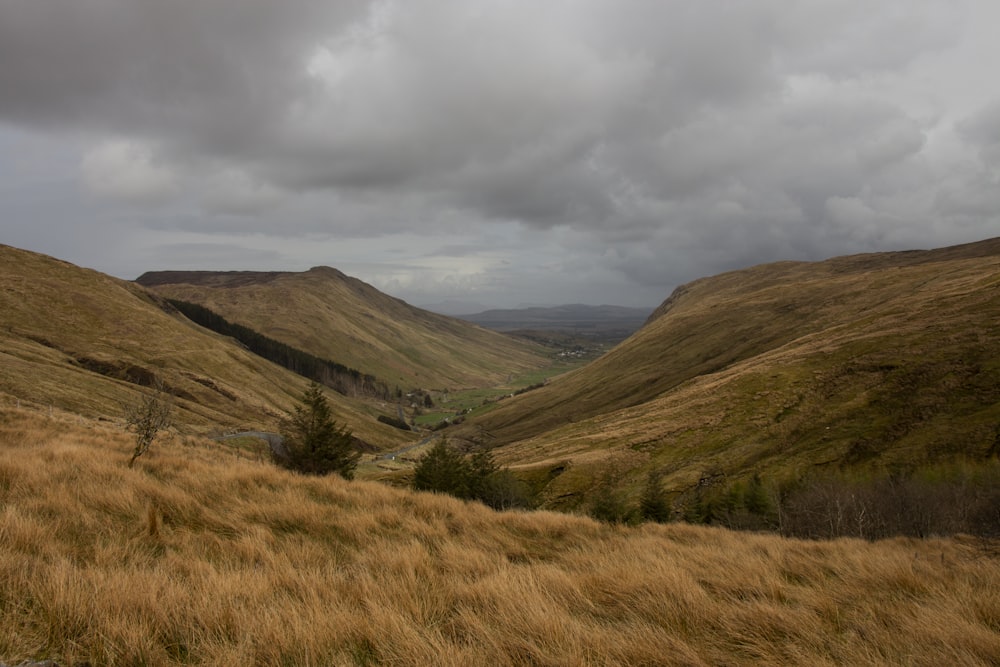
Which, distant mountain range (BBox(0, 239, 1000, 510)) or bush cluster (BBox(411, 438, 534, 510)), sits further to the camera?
distant mountain range (BBox(0, 239, 1000, 510))

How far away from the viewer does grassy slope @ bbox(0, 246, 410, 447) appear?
7244cm

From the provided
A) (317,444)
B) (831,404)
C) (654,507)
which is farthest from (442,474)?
(831,404)

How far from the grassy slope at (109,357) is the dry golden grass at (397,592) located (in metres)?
74.7

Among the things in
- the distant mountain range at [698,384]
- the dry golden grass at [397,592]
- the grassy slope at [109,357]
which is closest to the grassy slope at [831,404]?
the distant mountain range at [698,384]

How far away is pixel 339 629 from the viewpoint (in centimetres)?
405

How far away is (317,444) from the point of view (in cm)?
3003

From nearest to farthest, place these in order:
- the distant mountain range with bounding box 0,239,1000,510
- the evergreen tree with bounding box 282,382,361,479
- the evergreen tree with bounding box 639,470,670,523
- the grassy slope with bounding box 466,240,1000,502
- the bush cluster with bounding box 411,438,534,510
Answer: the evergreen tree with bounding box 282,382,361,479, the bush cluster with bounding box 411,438,534,510, the evergreen tree with bounding box 639,470,670,523, the grassy slope with bounding box 466,240,1000,502, the distant mountain range with bounding box 0,239,1000,510

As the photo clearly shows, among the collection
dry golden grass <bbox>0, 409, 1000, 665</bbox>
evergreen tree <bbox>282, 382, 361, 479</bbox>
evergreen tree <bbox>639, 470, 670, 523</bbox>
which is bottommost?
evergreen tree <bbox>639, 470, 670, 523</bbox>

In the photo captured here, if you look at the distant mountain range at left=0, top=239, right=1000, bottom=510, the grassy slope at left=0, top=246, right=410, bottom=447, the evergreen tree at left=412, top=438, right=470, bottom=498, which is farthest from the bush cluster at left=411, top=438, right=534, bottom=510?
the grassy slope at left=0, top=246, right=410, bottom=447

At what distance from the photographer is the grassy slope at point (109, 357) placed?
72.4 m

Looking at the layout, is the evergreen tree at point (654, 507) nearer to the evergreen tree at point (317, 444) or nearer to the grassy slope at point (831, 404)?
the grassy slope at point (831, 404)

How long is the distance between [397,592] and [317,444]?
90.1 feet

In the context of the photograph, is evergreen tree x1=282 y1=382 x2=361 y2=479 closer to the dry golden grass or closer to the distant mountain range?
the dry golden grass

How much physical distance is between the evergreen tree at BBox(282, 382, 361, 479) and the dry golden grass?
20.7m
